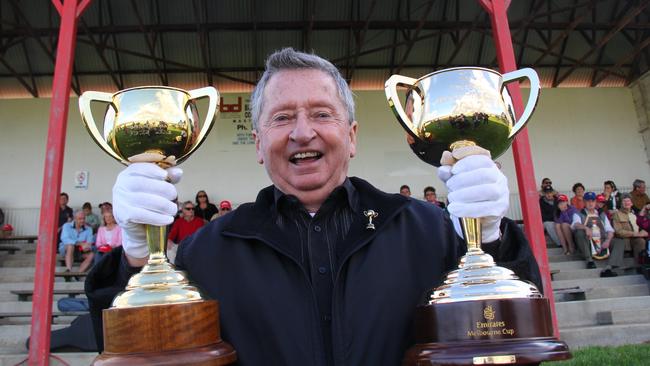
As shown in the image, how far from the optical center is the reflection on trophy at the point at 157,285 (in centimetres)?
122

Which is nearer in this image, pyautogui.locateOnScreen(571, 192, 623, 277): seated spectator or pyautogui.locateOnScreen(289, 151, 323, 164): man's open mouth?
pyautogui.locateOnScreen(289, 151, 323, 164): man's open mouth

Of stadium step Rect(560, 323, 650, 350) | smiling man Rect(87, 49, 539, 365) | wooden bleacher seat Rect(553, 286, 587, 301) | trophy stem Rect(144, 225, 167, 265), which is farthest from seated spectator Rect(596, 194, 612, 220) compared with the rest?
trophy stem Rect(144, 225, 167, 265)

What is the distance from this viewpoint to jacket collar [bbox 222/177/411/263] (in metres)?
1.50

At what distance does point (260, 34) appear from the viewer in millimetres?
12820

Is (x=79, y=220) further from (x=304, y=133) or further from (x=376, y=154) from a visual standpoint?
(x=304, y=133)

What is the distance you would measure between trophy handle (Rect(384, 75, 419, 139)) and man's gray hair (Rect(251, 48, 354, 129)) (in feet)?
0.98

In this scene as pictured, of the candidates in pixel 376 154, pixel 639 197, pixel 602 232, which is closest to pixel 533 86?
pixel 602 232

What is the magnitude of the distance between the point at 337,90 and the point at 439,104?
419 millimetres

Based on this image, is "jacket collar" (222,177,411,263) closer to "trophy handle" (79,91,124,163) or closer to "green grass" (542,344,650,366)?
"trophy handle" (79,91,124,163)

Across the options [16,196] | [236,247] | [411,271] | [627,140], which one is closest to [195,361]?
[236,247]

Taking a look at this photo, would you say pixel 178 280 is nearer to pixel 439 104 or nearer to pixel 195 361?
pixel 195 361

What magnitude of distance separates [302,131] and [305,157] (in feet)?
0.33

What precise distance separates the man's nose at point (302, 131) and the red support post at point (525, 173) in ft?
13.4

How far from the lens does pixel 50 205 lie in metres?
4.99
